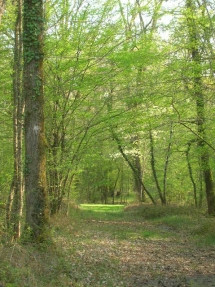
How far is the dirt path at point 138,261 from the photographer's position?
6914 millimetres

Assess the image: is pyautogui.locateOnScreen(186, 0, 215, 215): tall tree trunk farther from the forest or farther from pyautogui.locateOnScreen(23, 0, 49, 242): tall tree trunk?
pyautogui.locateOnScreen(23, 0, 49, 242): tall tree trunk

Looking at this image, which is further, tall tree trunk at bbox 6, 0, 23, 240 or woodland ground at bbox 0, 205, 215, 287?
tall tree trunk at bbox 6, 0, 23, 240

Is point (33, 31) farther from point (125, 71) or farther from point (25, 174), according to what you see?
point (125, 71)

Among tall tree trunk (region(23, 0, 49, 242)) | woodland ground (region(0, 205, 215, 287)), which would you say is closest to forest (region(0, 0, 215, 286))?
tall tree trunk (region(23, 0, 49, 242))

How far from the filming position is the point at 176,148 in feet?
58.4

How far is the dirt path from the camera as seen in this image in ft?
A: 22.7

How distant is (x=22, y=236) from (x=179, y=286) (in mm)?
3512

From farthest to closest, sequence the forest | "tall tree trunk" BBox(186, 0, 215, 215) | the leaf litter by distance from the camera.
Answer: "tall tree trunk" BBox(186, 0, 215, 215) < the forest < the leaf litter

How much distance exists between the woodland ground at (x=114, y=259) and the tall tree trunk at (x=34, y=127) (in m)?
0.72

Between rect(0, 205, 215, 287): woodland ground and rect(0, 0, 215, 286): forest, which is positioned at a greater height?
rect(0, 0, 215, 286): forest

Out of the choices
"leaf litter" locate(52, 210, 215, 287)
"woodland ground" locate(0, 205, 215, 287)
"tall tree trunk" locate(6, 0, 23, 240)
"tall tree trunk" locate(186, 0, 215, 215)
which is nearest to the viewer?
"woodland ground" locate(0, 205, 215, 287)

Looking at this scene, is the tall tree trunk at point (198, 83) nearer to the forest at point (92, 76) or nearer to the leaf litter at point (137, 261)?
the forest at point (92, 76)

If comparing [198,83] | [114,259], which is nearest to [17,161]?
[114,259]

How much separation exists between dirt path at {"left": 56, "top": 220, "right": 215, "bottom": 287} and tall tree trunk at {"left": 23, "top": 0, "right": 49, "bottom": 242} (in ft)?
3.93
